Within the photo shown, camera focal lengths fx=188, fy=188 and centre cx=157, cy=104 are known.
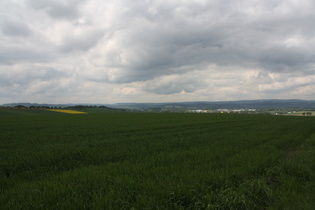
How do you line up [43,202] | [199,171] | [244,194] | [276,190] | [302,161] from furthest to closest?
[302,161], [199,171], [276,190], [244,194], [43,202]

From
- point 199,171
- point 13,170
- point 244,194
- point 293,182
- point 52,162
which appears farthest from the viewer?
point 52,162

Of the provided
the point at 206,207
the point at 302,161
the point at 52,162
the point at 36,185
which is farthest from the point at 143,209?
the point at 302,161

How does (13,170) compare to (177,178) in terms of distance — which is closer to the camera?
(177,178)

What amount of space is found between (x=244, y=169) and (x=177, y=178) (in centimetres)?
264

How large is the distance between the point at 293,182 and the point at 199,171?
2.84m

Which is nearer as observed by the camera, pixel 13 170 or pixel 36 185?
pixel 36 185

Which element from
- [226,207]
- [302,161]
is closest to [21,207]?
[226,207]

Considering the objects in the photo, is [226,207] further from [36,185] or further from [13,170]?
[13,170]

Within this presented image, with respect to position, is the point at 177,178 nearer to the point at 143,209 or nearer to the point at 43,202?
the point at 143,209

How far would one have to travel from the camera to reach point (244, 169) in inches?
265

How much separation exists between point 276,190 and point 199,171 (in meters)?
2.25

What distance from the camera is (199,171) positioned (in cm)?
646

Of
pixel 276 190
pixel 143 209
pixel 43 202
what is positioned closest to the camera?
pixel 143 209

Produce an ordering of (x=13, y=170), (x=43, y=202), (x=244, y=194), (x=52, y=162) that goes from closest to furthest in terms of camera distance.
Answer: (x=43, y=202), (x=244, y=194), (x=13, y=170), (x=52, y=162)
